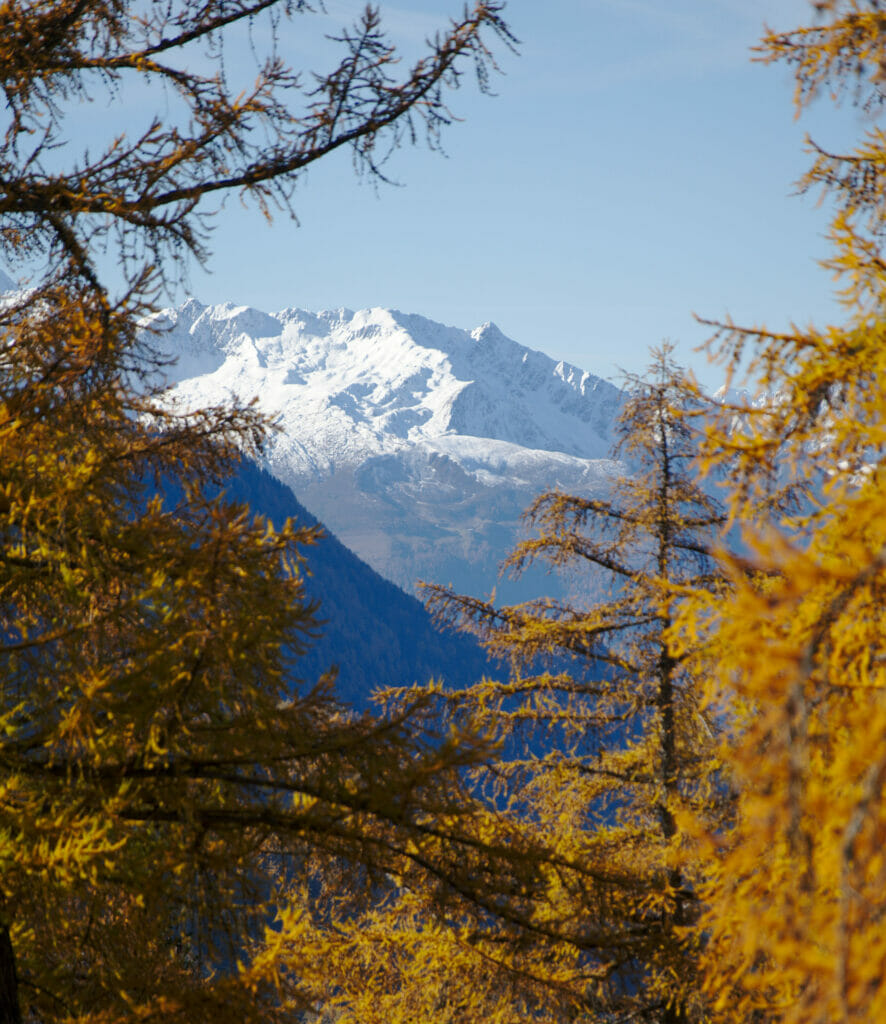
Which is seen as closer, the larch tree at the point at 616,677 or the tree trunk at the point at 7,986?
the tree trunk at the point at 7,986

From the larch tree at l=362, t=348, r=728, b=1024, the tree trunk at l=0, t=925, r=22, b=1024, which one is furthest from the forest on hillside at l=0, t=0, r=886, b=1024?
the larch tree at l=362, t=348, r=728, b=1024

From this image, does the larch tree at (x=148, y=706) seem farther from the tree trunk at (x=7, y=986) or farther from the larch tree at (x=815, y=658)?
the larch tree at (x=815, y=658)

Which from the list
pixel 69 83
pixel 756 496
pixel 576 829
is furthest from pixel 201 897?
pixel 576 829

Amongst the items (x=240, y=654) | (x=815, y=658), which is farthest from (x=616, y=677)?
(x=815, y=658)

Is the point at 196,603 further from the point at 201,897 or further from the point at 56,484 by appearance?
the point at 201,897

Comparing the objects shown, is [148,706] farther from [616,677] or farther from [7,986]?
[616,677]

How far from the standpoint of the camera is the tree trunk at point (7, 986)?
4129 millimetres

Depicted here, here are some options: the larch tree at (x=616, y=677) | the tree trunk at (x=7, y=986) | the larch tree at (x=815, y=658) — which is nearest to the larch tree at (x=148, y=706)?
the tree trunk at (x=7, y=986)

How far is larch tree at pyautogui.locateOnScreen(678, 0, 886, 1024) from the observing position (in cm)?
177

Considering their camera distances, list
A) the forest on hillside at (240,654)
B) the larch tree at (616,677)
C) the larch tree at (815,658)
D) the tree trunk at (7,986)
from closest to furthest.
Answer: the larch tree at (815,658), the forest on hillside at (240,654), the tree trunk at (7,986), the larch tree at (616,677)

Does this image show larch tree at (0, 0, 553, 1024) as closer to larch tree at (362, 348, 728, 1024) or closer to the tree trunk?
the tree trunk

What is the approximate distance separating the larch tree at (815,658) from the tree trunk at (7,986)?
11.0 feet

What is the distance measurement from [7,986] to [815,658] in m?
4.15

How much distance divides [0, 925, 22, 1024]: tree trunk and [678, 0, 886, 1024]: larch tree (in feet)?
11.0
